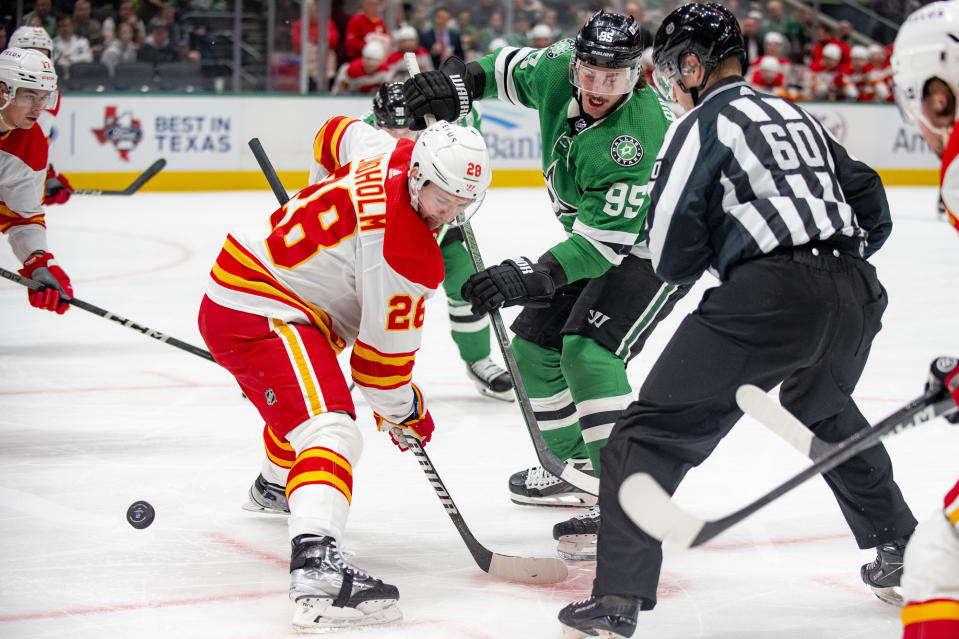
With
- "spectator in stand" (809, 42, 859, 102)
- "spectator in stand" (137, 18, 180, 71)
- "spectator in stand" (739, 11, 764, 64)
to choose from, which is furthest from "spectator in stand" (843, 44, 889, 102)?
"spectator in stand" (137, 18, 180, 71)

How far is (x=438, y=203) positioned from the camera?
2348 millimetres

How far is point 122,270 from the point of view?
21.1 ft

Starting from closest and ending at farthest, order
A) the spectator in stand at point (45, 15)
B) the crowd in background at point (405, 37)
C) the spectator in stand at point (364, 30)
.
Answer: the spectator in stand at point (45, 15), the crowd in background at point (405, 37), the spectator in stand at point (364, 30)

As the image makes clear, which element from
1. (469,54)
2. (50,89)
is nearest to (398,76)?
Result: (469,54)

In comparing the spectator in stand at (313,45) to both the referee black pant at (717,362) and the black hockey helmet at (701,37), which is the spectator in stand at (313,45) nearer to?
the black hockey helmet at (701,37)

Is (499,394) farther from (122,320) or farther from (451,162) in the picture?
(451,162)

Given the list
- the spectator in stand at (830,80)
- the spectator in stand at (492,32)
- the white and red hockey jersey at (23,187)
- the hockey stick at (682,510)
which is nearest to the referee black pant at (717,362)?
the hockey stick at (682,510)

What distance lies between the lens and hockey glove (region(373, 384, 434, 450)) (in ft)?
8.36

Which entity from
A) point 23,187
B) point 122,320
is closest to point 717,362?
point 122,320

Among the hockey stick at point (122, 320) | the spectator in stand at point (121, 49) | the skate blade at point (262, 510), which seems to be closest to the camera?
the skate blade at point (262, 510)

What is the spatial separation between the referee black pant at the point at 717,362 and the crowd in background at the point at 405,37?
7552mm

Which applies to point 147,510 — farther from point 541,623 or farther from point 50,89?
point 50,89

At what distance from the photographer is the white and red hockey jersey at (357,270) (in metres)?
2.34

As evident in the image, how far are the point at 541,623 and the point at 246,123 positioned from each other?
25.5 ft
